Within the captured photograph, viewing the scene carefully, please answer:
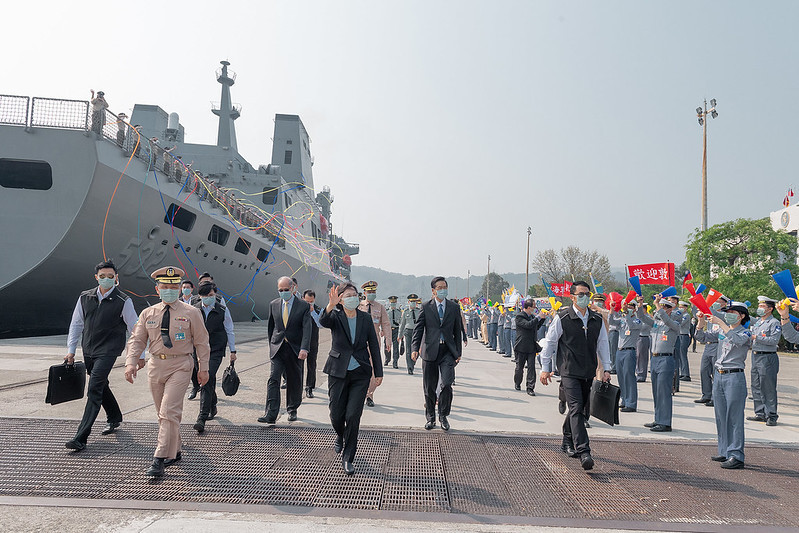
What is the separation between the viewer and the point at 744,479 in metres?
4.32

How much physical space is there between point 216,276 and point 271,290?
5.82 metres

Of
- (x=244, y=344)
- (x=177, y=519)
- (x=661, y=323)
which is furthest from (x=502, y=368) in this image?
(x=177, y=519)

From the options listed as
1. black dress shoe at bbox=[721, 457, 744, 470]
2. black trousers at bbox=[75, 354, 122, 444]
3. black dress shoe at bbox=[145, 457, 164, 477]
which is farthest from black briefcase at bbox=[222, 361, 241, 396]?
black dress shoe at bbox=[721, 457, 744, 470]

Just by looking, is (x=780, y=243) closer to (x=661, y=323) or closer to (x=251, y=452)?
(x=661, y=323)

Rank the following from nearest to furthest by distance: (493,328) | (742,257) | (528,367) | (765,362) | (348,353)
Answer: (348,353) < (765,362) < (528,367) < (493,328) < (742,257)

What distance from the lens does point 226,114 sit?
1155 inches

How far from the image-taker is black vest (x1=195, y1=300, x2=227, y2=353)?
6.04m

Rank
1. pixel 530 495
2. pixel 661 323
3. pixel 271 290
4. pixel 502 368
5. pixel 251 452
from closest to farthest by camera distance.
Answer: pixel 530 495
pixel 251 452
pixel 661 323
pixel 502 368
pixel 271 290

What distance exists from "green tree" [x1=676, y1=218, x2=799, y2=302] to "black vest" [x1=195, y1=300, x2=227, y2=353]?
24.2 m

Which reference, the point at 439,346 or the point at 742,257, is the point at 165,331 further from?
the point at 742,257

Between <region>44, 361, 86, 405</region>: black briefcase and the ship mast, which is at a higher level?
the ship mast

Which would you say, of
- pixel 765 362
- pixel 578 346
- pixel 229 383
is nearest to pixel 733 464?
pixel 578 346

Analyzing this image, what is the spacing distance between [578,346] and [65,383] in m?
5.21

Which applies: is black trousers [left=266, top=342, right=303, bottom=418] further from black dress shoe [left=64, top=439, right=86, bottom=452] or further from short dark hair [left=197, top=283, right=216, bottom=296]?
black dress shoe [left=64, top=439, right=86, bottom=452]
